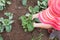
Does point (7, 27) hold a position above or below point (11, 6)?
below

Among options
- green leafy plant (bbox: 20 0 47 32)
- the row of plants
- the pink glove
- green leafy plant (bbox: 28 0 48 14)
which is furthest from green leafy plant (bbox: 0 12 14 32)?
the pink glove

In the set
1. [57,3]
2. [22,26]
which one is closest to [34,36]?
[22,26]

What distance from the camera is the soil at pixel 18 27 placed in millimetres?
2361

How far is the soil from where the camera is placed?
2.36 metres

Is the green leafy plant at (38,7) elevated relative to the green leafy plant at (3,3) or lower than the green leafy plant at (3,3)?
lower

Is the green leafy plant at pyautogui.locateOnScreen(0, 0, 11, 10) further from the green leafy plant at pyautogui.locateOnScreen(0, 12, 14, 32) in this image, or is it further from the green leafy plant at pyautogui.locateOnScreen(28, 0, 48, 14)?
the green leafy plant at pyautogui.locateOnScreen(28, 0, 48, 14)

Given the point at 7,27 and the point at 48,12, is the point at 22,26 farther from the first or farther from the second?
the point at 48,12

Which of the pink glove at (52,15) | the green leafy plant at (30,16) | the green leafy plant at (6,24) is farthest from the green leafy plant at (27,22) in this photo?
the pink glove at (52,15)

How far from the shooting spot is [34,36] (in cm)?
239

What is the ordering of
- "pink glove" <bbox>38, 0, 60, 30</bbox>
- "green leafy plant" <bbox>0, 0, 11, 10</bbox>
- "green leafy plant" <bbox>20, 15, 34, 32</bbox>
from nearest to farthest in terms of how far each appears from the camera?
1. "pink glove" <bbox>38, 0, 60, 30</bbox>
2. "green leafy plant" <bbox>20, 15, 34, 32</bbox>
3. "green leafy plant" <bbox>0, 0, 11, 10</bbox>

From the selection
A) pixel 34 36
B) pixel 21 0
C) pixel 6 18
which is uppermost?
pixel 21 0

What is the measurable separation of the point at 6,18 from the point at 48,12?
666 millimetres

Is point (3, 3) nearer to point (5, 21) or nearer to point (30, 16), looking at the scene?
point (5, 21)

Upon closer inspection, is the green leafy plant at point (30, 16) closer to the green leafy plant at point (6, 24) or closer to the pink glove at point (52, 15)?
the green leafy plant at point (6, 24)
